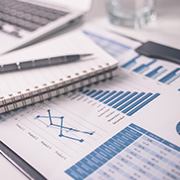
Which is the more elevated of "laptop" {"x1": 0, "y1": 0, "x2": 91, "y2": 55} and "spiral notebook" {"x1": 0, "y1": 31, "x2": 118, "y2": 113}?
"laptop" {"x1": 0, "y1": 0, "x2": 91, "y2": 55}

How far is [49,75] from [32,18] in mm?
260

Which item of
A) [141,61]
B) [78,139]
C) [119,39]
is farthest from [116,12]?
[78,139]

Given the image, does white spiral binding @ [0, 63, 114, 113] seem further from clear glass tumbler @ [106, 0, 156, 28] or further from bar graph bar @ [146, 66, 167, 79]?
clear glass tumbler @ [106, 0, 156, 28]

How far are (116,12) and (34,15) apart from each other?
0.20 meters

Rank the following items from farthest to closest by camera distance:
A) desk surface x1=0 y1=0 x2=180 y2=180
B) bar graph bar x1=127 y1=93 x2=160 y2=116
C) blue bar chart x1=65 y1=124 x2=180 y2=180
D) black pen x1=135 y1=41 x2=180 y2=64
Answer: desk surface x1=0 y1=0 x2=180 y2=180 → black pen x1=135 y1=41 x2=180 y2=64 → bar graph bar x1=127 y1=93 x2=160 y2=116 → blue bar chart x1=65 y1=124 x2=180 y2=180

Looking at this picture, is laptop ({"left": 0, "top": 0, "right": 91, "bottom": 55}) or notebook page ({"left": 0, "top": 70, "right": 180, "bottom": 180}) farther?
laptop ({"left": 0, "top": 0, "right": 91, "bottom": 55})

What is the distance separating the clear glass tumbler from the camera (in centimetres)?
77

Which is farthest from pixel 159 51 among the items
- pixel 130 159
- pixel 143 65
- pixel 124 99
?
pixel 130 159

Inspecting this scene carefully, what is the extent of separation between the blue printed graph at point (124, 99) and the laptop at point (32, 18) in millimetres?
224

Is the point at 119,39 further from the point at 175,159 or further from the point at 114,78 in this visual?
the point at 175,159

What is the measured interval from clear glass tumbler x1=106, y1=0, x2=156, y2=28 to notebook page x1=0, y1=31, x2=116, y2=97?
16 centimetres

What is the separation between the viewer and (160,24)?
777 mm

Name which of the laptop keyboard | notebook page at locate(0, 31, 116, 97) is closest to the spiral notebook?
notebook page at locate(0, 31, 116, 97)

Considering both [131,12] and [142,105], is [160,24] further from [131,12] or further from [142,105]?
[142,105]
